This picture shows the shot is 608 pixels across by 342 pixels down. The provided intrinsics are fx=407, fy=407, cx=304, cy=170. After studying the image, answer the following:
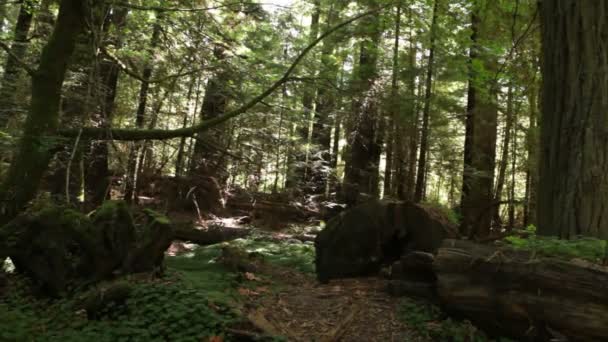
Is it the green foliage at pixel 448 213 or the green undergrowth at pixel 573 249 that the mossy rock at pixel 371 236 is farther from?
the green undergrowth at pixel 573 249

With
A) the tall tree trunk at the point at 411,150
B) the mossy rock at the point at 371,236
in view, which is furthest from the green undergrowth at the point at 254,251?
the tall tree trunk at the point at 411,150

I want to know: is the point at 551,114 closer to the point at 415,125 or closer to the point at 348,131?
the point at 415,125

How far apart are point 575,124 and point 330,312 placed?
353 cm

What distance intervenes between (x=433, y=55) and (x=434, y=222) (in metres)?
6.45

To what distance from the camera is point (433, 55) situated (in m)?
10.9

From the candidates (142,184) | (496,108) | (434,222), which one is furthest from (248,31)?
(434,222)

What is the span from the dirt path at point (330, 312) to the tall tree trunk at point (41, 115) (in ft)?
12.7

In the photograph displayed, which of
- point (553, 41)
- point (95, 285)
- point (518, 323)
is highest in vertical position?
point (553, 41)

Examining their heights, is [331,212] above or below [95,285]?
above

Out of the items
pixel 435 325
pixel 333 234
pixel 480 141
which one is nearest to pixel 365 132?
pixel 480 141

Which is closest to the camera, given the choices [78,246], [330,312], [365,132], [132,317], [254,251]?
[132,317]

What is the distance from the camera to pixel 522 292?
11.8 ft

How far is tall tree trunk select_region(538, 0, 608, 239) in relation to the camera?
14.6ft

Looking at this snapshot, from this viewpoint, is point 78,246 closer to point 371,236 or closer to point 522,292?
point 371,236
